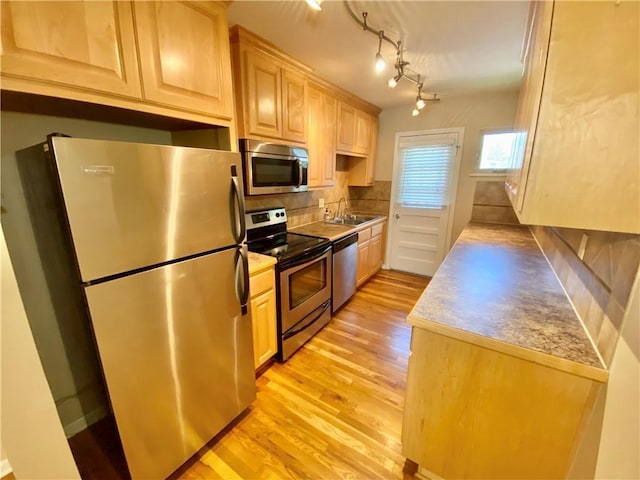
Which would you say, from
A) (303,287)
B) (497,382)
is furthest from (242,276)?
(497,382)

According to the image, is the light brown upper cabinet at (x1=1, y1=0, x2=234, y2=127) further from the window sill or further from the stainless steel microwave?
the window sill

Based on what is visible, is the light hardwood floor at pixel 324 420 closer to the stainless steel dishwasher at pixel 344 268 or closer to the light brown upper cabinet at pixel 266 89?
the stainless steel dishwasher at pixel 344 268

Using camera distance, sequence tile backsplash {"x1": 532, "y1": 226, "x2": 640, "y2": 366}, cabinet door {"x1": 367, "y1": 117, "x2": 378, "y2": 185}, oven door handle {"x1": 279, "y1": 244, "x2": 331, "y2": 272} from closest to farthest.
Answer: tile backsplash {"x1": 532, "y1": 226, "x2": 640, "y2": 366} < oven door handle {"x1": 279, "y1": 244, "x2": 331, "y2": 272} < cabinet door {"x1": 367, "y1": 117, "x2": 378, "y2": 185}

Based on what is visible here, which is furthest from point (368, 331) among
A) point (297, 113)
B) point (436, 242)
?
point (297, 113)

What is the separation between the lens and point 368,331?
2611 mm

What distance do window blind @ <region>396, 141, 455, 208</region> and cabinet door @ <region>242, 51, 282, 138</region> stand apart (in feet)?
7.80

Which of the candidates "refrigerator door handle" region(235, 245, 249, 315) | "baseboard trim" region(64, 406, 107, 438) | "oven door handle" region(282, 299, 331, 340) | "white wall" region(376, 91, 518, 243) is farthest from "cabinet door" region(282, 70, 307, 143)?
"baseboard trim" region(64, 406, 107, 438)

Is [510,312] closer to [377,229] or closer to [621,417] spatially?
[621,417]

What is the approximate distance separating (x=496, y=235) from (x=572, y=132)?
7.63ft

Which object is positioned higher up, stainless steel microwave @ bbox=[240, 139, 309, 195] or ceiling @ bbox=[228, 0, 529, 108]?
ceiling @ bbox=[228, 0, 529, 108]

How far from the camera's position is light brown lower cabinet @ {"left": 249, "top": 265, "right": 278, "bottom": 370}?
1.77 m

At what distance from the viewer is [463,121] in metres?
3.34

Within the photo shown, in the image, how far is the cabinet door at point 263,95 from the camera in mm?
1834

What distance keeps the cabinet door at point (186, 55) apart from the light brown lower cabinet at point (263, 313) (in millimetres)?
1042
